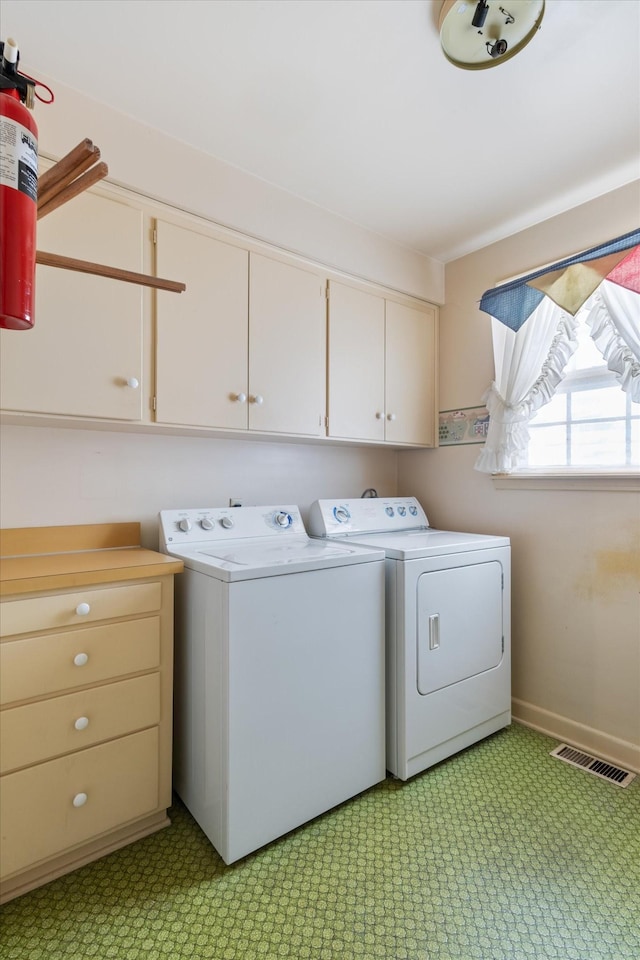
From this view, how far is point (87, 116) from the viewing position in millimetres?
1638

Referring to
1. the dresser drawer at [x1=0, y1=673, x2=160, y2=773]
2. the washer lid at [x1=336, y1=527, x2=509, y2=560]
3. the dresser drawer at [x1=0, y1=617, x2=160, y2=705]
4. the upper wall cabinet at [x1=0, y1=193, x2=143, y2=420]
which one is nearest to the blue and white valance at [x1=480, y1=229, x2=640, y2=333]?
the washer lid at [x1=336, y1=527, x2=509, y2=560]

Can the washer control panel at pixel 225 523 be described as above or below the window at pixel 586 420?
below

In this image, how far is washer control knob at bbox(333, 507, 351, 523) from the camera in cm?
242

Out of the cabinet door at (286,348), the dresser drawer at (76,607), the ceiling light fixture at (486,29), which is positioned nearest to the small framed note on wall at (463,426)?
the cabinet door at (286,348)

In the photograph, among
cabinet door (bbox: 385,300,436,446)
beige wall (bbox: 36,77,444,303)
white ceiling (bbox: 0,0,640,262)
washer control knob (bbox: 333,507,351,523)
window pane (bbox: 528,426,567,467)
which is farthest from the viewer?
cabinet door (bbox: 385,300,436,446)

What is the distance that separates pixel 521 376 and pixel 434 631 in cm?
129

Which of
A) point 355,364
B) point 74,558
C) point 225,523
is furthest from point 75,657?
point 355,364

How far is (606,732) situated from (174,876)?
6.02 feet

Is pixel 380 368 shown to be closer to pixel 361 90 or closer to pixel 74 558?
pixel 361 90

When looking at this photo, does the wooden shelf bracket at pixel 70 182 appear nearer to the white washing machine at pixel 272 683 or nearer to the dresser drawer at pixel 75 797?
the white washing machine at pixel 272 683

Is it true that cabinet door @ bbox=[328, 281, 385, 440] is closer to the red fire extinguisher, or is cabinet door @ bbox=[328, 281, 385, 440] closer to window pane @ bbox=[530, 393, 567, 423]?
window pane @ bbox=[530, 393, 567, 423]

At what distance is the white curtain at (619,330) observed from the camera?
74.4 inches

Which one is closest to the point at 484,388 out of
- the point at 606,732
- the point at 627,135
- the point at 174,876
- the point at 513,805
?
the point at 627,135

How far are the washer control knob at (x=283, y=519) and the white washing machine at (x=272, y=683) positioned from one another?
33cm
